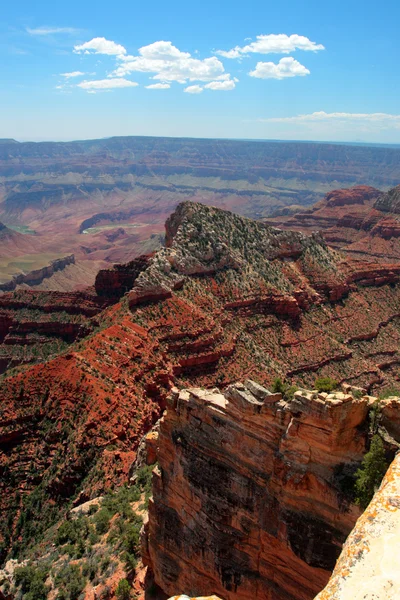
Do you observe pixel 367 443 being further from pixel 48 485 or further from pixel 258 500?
pixel 48 485

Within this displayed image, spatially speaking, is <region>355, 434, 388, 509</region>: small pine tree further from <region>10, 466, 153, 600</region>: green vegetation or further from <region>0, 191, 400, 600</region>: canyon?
<region>10, 466, 153, 600</region>: green vegetation

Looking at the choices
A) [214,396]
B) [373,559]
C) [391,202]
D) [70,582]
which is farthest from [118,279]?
[391,202]

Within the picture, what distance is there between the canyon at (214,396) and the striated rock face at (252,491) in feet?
0.25

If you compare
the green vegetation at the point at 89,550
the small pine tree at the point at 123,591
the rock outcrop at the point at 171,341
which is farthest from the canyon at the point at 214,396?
the green vegetation at the point at 89,550

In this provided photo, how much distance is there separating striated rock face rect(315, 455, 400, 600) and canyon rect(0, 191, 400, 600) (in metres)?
6.66

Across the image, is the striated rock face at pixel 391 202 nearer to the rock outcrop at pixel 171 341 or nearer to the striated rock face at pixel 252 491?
the rock outcrop at pixel 171 341

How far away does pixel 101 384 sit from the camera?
51.7m

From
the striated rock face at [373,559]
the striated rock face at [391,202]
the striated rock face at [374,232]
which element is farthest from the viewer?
the striated rock face at [391,202]

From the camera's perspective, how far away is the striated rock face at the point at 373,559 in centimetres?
1014

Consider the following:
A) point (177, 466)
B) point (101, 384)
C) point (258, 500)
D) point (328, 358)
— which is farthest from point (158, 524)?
point (328, 358)

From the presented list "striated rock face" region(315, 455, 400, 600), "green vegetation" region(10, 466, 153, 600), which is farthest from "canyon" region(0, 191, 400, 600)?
"striated rock face" region(315, 455, 400, 600)

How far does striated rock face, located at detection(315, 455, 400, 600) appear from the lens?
10.1 m

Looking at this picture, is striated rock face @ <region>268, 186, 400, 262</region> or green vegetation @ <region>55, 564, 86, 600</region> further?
striated rock face @ <region>268, 186, 400, 262</region>

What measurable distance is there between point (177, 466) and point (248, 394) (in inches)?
253
